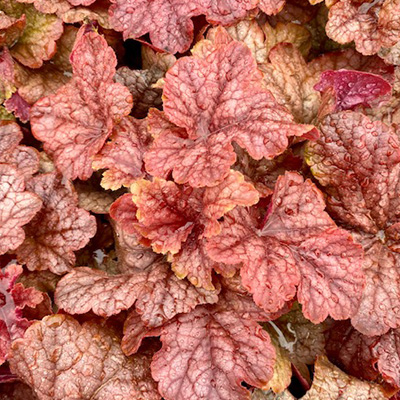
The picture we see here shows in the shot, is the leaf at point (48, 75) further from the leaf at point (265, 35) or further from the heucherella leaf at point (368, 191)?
the heucherella leaf at point (368, 191)

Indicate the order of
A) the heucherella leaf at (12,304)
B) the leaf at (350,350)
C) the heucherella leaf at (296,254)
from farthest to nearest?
the leaf at (350,350) → the heucherella leaf at (12,304) → the heucherella leaf at (296,254)

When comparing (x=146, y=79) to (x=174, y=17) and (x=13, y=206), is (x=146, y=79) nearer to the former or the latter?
(x=174, y=17)

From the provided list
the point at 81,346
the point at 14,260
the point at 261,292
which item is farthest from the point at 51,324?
the point at 261,292

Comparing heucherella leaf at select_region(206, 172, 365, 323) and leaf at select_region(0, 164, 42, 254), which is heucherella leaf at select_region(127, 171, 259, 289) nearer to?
heucherella leaf at select_region(206, 172, 365, 323)

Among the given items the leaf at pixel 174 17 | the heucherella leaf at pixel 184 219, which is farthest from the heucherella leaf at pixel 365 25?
the heucherella leaf at pixel 184 219

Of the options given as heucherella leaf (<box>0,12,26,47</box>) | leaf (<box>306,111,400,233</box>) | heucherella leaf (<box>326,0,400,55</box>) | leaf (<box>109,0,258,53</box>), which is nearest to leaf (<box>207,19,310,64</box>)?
leaf (<box>109,0,258,53</box>)

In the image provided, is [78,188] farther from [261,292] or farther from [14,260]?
[261,292]
